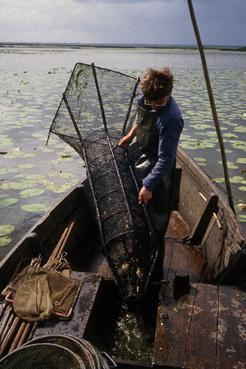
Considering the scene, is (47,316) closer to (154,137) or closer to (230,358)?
(230,358)

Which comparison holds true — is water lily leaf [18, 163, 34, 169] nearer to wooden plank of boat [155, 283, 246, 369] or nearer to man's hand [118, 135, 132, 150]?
man's hand [118, 135, 132, 150]

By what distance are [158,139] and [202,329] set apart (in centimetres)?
181

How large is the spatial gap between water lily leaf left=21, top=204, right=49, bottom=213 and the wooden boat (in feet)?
6.76

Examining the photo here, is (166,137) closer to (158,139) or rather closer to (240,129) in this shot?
(158,139)

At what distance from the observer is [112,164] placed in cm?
463

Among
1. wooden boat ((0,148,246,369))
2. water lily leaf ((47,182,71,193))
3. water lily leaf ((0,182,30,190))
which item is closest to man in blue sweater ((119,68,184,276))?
wooden boat ((0,148,246,369))

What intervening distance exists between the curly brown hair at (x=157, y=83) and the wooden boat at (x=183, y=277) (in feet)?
5.62

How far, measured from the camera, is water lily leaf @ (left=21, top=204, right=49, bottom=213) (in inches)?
300

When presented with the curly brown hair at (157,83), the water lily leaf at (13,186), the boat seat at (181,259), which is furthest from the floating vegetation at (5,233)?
the curly brown hair at (157,83)

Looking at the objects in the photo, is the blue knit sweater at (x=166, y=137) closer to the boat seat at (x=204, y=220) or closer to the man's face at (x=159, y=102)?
the man's face at (x=159, y=102)

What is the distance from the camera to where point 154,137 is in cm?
377

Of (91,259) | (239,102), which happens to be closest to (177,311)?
(91,259)

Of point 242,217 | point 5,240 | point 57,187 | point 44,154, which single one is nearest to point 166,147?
point 5,240

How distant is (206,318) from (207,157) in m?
8.56
